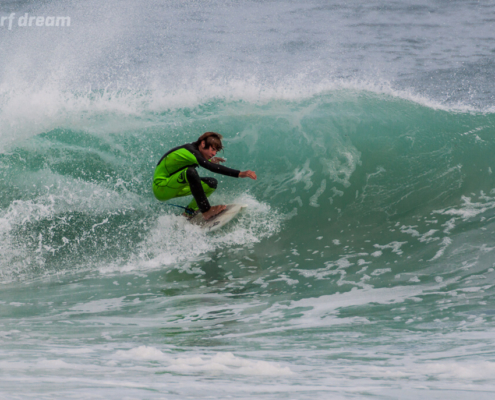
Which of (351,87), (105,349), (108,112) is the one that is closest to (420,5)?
(351,87)

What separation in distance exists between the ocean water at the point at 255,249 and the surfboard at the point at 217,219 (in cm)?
11

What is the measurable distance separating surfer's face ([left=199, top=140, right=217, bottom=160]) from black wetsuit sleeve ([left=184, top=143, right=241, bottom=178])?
0.06 meters

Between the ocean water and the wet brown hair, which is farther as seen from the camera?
the wet brown hair

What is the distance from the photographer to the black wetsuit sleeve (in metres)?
4.94

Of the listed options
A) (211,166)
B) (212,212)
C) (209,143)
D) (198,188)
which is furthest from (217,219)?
(209,143)

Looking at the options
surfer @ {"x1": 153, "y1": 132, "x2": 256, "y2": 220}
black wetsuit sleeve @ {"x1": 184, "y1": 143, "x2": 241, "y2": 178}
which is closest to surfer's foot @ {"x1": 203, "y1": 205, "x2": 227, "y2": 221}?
surfer @ {"x1": 153, "y1": 132, "x2": 256, "y2": 220}

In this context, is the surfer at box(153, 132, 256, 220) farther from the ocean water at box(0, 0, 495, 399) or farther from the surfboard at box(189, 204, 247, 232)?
the ocean water at box(0, 0, 495, 399)

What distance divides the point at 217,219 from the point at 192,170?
2.23ft

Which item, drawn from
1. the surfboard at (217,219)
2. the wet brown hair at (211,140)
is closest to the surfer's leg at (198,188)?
the surfboard at (217,219)

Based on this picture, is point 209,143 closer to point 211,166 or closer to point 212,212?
point 211,166

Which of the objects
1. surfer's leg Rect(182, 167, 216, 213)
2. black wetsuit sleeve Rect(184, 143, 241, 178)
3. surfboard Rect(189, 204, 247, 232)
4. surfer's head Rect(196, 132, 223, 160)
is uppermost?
surfer's head Rect(196, 132, 223, 160)

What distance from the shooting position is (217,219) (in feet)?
18.2

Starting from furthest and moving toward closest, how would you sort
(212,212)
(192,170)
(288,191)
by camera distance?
1. (288,191)
2. (212,212)
3. (192,170)

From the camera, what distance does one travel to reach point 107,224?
19.4 feet
